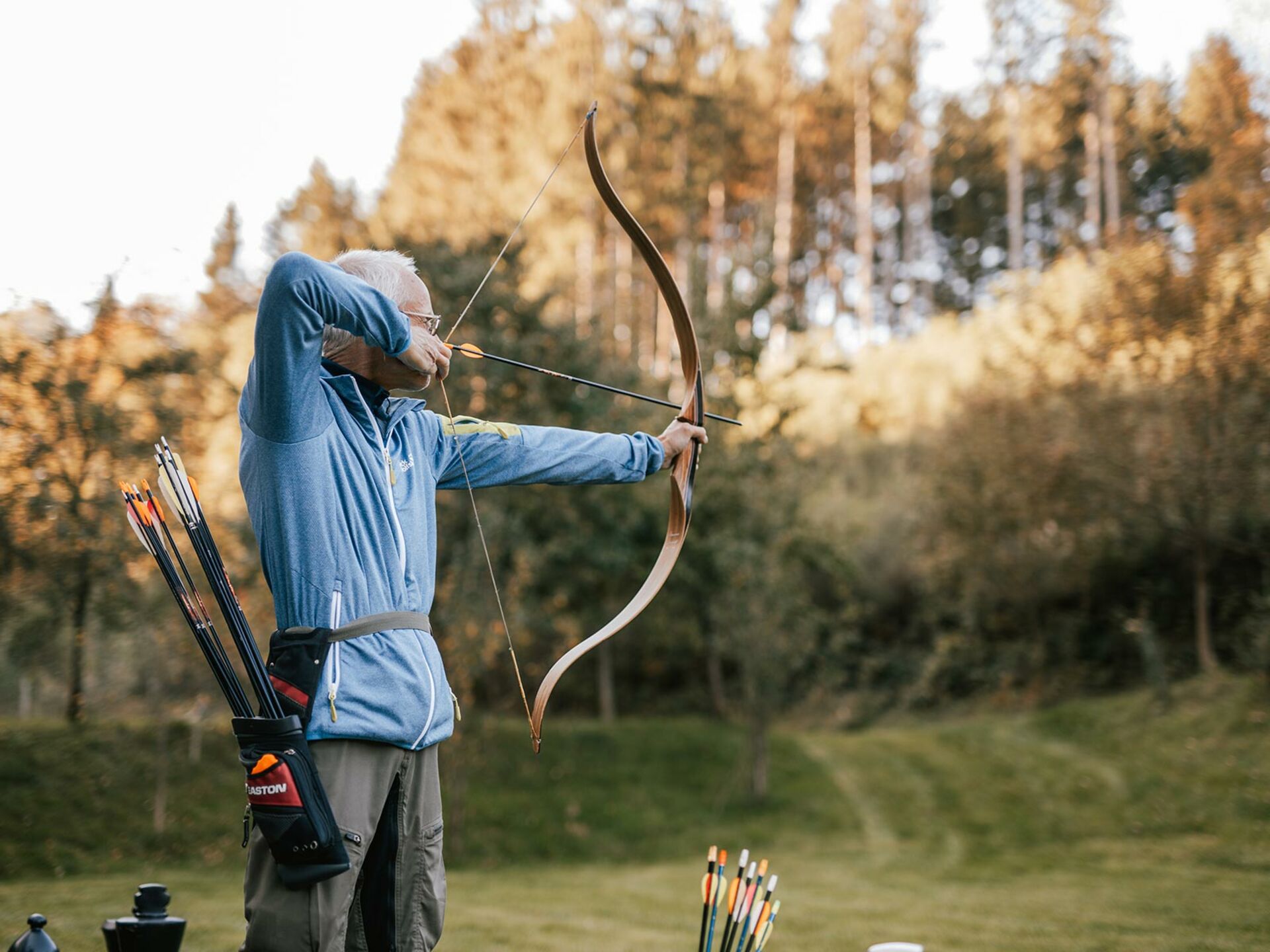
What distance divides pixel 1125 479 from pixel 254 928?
12147mm

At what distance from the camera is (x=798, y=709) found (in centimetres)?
1598

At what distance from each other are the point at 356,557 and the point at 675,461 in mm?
1143

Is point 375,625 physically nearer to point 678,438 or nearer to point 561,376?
point 678,438

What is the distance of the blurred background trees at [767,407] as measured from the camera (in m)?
8.52

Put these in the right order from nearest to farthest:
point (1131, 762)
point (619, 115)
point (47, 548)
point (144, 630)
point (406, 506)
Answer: point (406, 506) < point (47, 548) < point (144, 630) < point (1131, 762) < point (619, 115)

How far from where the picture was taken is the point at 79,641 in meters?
8.20

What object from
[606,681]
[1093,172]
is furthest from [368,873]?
[1093,172]

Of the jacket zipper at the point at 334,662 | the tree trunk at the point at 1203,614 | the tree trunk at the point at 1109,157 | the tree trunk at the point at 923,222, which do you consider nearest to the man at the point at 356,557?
the jacket zipper at the point at 334,662

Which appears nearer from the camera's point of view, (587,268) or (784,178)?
(587,268)

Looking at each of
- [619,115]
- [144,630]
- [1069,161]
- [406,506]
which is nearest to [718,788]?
[144,630]

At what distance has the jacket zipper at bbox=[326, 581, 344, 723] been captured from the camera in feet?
5.68

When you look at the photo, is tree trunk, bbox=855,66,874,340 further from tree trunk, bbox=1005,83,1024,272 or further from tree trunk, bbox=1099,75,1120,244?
tree trunk, bbox=1099,75,1120,244

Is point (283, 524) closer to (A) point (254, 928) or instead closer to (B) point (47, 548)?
(A) point (254, 928)

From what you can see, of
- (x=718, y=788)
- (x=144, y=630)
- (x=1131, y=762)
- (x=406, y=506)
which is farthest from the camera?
(x=718, y=788)
